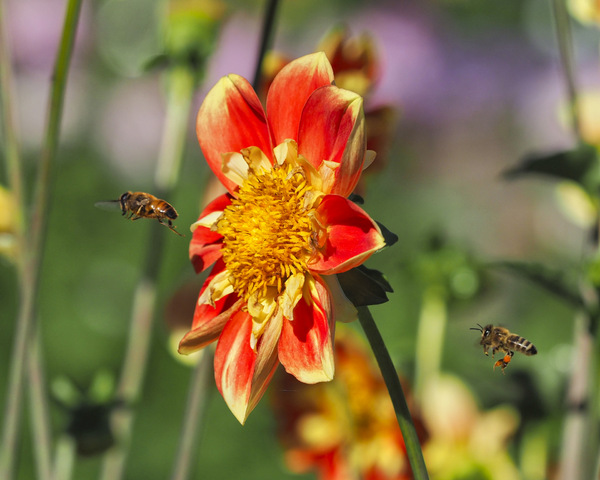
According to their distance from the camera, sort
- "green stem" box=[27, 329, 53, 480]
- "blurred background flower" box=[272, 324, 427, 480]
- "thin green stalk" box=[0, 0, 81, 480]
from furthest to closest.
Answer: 1. "blurred background flower" box=[272, 324, 427, 480]
2. "green stem" box=[27, 329, 53, 480]
3. "thin green stalk" box=[0, 0, 81, 480]

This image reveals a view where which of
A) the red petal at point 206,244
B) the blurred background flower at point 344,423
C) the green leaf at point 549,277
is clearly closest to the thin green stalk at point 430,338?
the blurred background flower at point 344,423

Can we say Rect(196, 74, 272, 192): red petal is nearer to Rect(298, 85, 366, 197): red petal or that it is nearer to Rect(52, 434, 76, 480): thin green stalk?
Rect(298, 85, 366, 197): red petal

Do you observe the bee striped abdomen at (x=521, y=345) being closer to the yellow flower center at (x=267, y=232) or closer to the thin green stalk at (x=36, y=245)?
the yellow flower center at (x=267, y=232)

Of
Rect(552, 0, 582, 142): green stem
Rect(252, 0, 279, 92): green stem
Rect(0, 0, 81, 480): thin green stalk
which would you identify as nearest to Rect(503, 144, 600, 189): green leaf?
Rect(552, 0, 582, 142): green stem

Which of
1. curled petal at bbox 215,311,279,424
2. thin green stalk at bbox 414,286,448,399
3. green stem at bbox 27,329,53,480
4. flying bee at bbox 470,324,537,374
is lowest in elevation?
green stem at bbox 27,329,53,480

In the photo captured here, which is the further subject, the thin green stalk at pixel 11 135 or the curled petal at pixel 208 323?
the thin green stalk at pixel 11 135

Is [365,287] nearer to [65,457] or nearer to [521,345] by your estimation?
[521,345]

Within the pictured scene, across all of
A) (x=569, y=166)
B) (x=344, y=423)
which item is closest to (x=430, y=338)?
(x=344, y=423)
